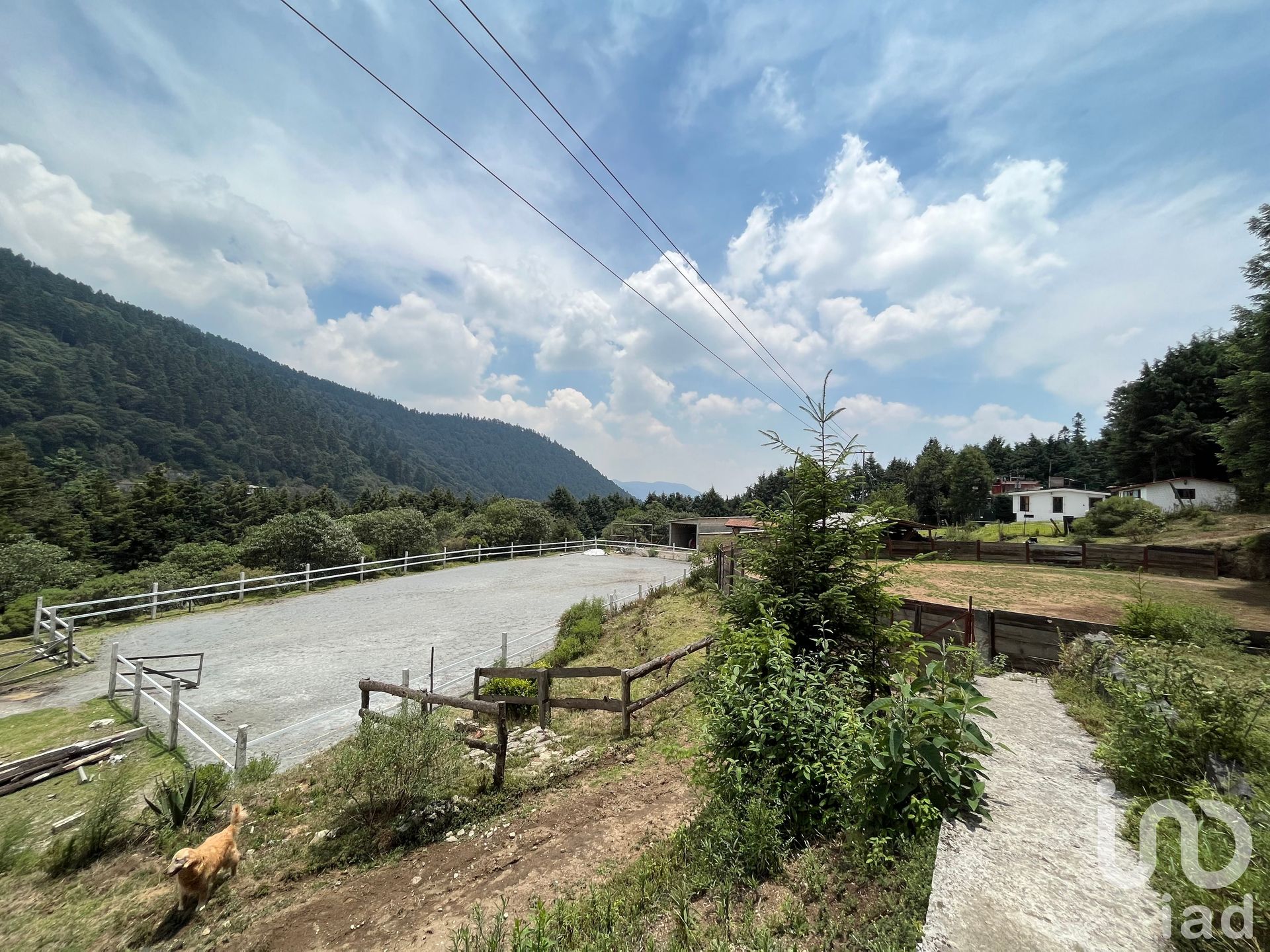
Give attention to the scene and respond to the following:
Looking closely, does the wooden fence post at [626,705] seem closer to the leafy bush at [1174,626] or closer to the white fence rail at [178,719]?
the white fence rail at [178,719]

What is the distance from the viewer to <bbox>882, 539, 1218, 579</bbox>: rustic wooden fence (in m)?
18.6

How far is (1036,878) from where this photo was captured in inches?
109

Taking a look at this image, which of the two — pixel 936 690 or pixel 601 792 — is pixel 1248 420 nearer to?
pixel 936 690

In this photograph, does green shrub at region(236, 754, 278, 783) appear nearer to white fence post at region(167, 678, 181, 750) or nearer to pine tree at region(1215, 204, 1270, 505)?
white fence post at region(167, 678, 181, 750)

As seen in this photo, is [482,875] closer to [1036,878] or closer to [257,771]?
[257,771]

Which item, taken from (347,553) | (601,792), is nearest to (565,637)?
(601,792)

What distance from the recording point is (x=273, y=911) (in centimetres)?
435

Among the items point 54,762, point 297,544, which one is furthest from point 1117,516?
point 297,544

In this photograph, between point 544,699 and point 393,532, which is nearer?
point 544,699

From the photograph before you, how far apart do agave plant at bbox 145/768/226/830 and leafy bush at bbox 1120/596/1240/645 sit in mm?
12582

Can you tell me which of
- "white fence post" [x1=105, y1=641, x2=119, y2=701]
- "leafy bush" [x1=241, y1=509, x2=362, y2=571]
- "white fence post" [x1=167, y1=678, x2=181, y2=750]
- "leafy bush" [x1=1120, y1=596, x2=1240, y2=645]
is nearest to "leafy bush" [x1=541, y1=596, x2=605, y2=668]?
"white fence post" [x1=167, y1=678, x2=181, y2=750]

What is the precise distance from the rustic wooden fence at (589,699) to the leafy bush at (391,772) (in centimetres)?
167

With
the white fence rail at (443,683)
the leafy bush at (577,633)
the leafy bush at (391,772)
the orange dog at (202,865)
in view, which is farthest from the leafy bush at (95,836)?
the leafy bush at (577,633)

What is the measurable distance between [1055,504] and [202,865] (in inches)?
2215
